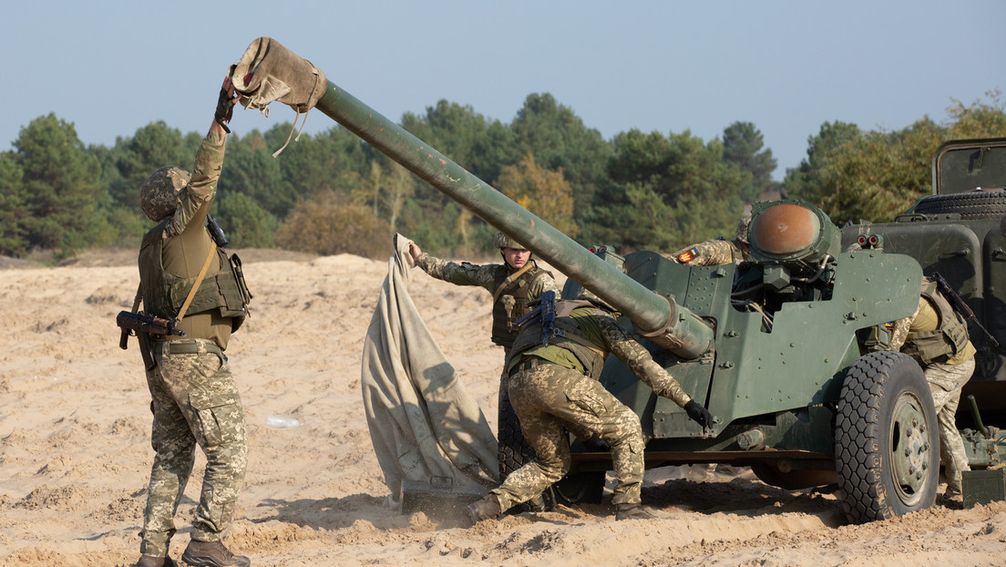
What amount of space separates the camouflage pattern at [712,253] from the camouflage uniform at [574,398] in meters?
1.17

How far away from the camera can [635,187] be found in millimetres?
34875

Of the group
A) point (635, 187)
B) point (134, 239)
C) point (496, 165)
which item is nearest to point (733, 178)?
point (635, 187)

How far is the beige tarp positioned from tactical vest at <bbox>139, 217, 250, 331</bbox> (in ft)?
6.51

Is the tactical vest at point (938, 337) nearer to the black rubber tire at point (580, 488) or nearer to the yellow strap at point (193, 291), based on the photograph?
the black rubber tire at point (580, 488)

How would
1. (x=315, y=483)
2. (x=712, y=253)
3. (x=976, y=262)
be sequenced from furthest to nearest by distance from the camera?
(x=315, y=483), (x=976, y=262), (x=712, y=253)

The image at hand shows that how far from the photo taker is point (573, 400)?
7211 millimetres

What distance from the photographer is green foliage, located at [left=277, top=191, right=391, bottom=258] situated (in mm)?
31844

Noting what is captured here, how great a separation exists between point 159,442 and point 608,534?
214 centimetres

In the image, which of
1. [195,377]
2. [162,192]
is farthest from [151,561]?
[162,192]

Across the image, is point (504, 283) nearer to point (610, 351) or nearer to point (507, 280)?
point (507, 280)

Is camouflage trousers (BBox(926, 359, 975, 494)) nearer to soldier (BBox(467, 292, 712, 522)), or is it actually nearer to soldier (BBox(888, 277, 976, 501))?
soldier (BBox(888, 277, 976, 501))

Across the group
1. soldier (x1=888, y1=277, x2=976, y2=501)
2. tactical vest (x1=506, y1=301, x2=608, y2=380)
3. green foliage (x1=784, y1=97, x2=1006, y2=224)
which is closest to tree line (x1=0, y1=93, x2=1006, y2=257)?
green foliage (x1=784, y1=97, x2=1006, y2=224)

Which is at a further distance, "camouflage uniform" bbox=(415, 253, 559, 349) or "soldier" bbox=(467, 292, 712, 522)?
"camouflage uniform" bbox=(415, 253, 559, 349)

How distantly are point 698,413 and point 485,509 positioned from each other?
1.18 metres
